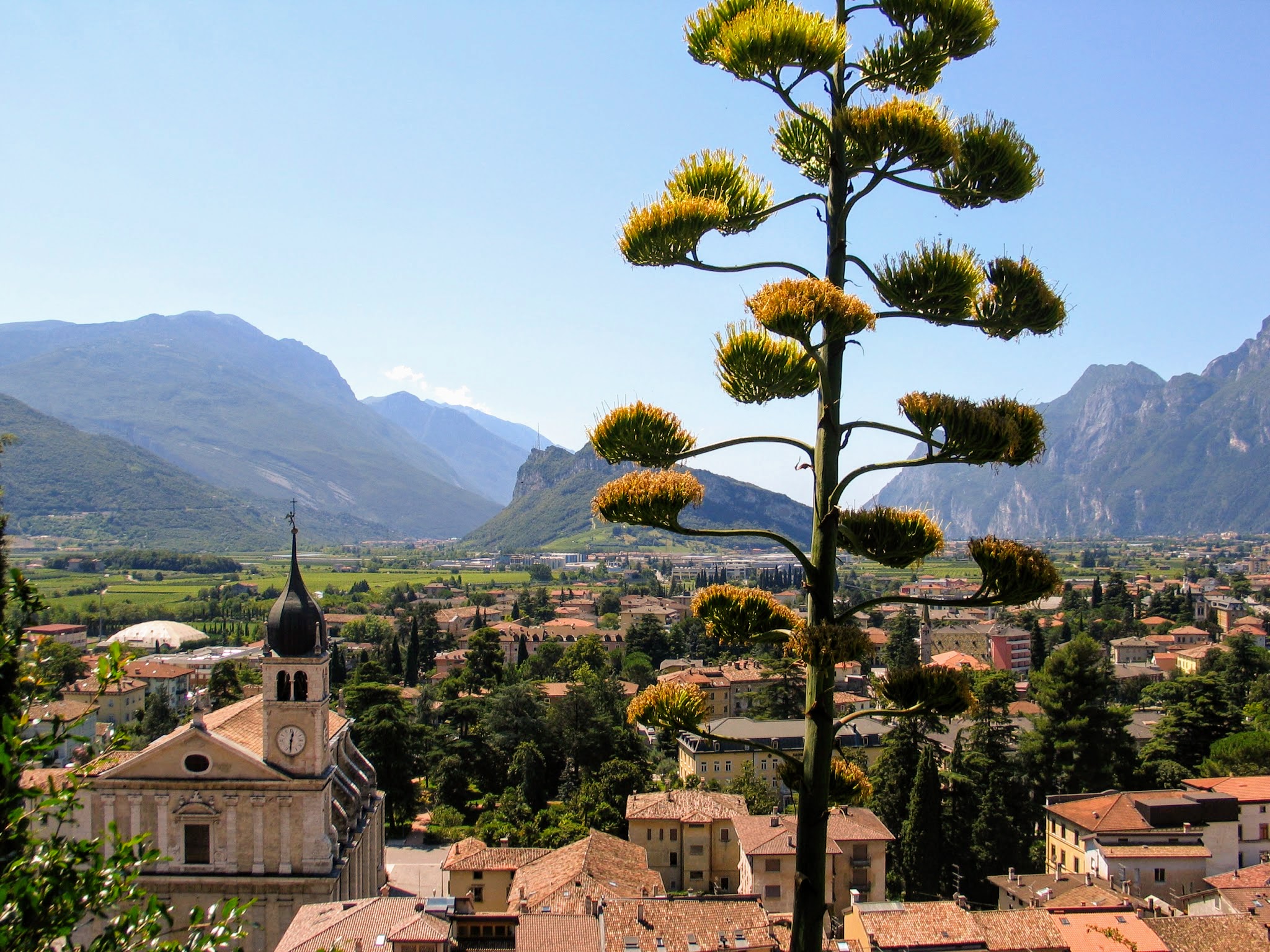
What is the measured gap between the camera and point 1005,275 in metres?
5.54

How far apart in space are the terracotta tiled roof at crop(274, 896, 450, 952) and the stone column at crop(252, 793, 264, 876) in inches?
69.6

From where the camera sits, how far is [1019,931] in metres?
20.7

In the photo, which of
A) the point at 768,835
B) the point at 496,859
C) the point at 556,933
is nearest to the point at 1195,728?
the point at 768,835

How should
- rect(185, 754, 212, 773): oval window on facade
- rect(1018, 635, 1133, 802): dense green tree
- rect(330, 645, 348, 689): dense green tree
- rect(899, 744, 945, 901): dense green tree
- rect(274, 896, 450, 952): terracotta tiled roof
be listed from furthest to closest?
rect(330, 645, 348, 689): dense green tree
rect(1018, 635, 1133, 802): dense green tree
rect(899, 744, 945, 901): dense green tree
rect(185, 754, 212, 773): oval window on facade
rect(274, 896, 450, 952): terracotta tiled roof

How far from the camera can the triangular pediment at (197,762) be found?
22.1m

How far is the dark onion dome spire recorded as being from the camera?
23.0 meters

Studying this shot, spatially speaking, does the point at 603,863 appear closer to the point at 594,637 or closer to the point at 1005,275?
the point at 1005,275

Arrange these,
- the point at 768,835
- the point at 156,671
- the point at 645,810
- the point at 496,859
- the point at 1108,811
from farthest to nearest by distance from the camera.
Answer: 1. the point at 156,671
2. the point at 645,810
3. the point at 1108,811
4. the point at 496,859
5. the point at 768,835

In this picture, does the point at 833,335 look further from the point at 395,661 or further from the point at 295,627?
the point at 395,661

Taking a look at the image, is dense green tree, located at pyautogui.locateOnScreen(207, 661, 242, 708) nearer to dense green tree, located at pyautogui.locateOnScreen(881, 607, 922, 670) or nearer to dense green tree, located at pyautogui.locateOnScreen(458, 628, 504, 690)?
dense green tree, located at pyautogui.locateOnScreen(458, 628, 504, 690)

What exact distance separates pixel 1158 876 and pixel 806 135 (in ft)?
92.3

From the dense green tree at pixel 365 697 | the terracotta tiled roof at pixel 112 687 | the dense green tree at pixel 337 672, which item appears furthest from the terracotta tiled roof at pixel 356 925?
the terracotta tiled roof at pixel 112 687

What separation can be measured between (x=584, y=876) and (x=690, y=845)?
6.36 meters

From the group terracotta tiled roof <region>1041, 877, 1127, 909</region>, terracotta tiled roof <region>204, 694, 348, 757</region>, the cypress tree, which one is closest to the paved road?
terracotta tiled roof <region>204, 694, 348, 757</region>
